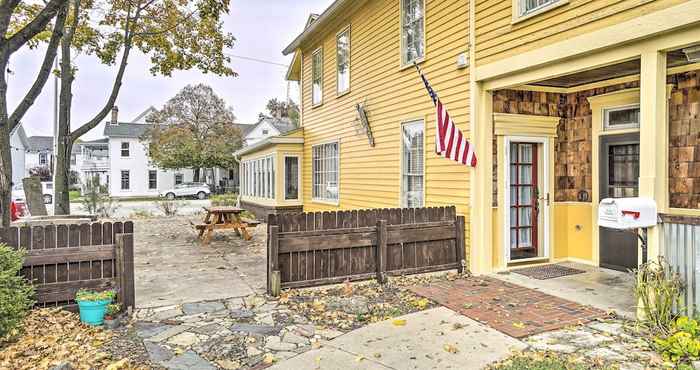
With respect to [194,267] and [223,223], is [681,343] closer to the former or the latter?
[194,267]

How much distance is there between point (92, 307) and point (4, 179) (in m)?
2.49

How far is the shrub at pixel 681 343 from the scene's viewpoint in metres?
3.43

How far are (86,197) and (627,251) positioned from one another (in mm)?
17684

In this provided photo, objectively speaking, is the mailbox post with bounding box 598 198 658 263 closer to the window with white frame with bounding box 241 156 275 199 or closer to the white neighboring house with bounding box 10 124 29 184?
the window with white frame with bounding box 241 156 275 199

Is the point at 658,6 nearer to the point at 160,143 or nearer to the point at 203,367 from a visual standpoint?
the point at 203,367

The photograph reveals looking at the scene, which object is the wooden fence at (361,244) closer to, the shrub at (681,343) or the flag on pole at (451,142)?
the flag on pole at (451,142)

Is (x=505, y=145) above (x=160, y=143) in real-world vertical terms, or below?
below

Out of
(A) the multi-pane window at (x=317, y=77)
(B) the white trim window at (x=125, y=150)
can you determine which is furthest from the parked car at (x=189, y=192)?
(A) the multi-pane window at (x=317, y=77)

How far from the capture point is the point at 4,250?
13.5 feet

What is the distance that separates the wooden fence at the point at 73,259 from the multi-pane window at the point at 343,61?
7.32m

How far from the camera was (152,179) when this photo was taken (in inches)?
1460

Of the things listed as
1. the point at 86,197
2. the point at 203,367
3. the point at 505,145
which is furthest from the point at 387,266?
the point at 86,197

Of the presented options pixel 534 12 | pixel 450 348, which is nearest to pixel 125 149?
pixel 534 12

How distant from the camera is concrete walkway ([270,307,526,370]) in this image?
11.7ft
